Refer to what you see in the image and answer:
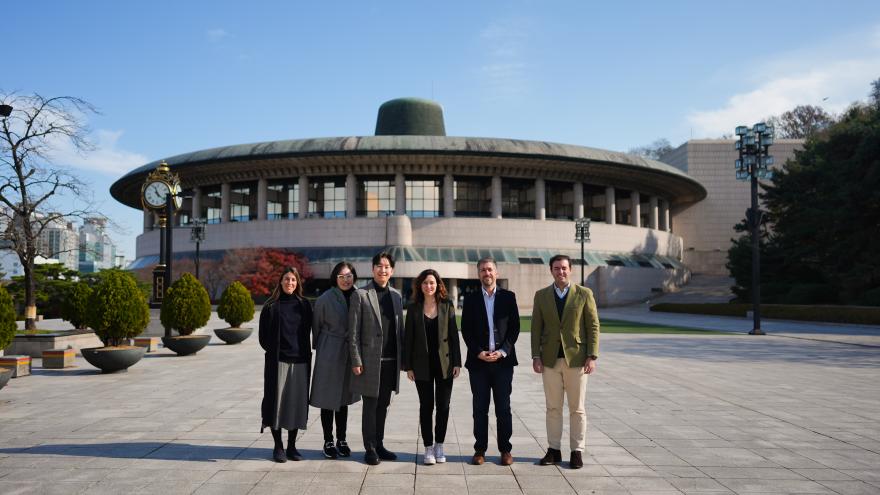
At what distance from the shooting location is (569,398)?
258 inches

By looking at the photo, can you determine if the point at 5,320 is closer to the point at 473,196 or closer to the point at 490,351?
the point at 490,351

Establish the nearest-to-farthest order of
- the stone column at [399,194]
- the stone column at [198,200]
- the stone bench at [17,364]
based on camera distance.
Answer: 1. the stone bench at [17,364]
2. the stone column at [399,194]
3. the stone column at [198,200]

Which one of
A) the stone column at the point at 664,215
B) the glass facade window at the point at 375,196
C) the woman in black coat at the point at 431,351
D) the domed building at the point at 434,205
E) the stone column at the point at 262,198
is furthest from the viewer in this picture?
the stone column at the point at 664,215

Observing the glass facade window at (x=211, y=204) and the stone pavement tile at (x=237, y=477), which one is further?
the glass facade window at (x=211, y=204)

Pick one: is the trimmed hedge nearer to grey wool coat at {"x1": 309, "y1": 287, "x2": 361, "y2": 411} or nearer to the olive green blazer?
the olive green blazer

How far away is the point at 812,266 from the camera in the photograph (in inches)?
1726

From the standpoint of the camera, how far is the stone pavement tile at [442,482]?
5.67 metres

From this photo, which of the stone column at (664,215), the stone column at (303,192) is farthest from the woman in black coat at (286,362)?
the stone column at (664,215)

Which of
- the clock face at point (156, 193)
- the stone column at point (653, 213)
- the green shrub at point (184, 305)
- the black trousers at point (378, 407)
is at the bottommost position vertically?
the black trousers at point (378, 407)

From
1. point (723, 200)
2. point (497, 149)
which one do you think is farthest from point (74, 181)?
point (723, 200)

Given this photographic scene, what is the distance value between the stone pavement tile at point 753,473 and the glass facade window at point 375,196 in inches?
2043

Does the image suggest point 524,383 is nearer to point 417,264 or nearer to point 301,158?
point 417,264

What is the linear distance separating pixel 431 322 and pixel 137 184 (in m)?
65.3

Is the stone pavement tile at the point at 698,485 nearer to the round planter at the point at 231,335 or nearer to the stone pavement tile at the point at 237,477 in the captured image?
the stone pavement tile at the point at 237,477
